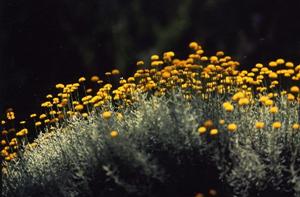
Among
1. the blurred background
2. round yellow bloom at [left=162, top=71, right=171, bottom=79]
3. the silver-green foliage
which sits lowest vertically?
the silver-green foliage

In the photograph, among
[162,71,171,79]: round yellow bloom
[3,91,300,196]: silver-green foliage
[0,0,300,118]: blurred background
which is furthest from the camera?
[0,0,300,118]: blurred background

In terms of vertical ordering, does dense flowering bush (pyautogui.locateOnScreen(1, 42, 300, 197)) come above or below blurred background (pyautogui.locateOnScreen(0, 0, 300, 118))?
below

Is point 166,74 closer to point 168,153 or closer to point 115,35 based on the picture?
point 168,153

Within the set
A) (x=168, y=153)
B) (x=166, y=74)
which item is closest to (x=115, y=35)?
(x=166, y=74)

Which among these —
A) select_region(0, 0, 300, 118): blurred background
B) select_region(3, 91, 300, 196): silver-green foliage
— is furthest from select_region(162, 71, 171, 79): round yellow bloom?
select_region(0, 0, 300, 118): blurred background

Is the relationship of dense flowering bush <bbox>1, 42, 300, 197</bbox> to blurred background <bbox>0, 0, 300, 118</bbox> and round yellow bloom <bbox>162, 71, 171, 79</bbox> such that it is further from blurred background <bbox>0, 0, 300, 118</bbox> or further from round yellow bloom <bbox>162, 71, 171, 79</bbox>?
blurred background <bbox>0, 0, 300, 118</bbox>

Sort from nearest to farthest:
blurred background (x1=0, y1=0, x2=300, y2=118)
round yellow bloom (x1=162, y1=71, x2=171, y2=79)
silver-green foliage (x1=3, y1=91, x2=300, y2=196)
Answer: silver-green foliage (x1=3, y1=91, x2=300, y2=196) < round yellow bloom (x1=162, y1=71, x2=171, y2=79) < blurred background (x1=0, y1=0, x2=300, y2=118)

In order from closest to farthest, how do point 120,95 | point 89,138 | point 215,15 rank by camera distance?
point 89,138 → point 120,95 → point 215,15

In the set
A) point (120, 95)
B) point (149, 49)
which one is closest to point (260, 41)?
point (149, 49)

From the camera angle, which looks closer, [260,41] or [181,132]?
[181,132]

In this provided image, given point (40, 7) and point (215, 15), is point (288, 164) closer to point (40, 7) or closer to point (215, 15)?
point (215, 15)
